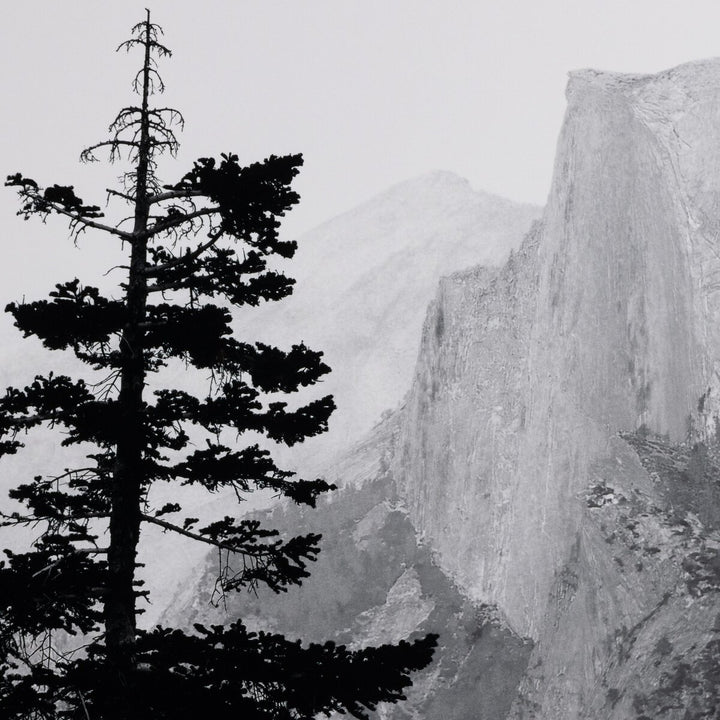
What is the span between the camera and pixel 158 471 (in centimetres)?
886

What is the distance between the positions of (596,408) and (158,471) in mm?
41926

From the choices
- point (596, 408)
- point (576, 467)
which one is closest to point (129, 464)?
point (576, 467)

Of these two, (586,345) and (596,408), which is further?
(586,345)

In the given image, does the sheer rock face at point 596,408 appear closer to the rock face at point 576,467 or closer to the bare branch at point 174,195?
the rock face at point 576,467

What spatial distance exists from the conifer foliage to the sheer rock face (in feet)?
99.0

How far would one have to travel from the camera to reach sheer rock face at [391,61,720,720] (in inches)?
1601

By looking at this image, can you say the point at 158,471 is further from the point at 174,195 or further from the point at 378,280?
the point at 378,280

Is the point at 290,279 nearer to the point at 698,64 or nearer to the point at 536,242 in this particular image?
the point at 698,64

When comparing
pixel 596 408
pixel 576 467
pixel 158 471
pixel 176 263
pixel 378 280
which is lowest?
pixel 158 471

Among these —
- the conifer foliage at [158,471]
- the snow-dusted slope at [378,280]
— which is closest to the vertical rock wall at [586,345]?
the conifer foliage at [158,471]

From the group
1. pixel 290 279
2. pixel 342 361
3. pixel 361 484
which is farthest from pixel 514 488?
pixel 342 361

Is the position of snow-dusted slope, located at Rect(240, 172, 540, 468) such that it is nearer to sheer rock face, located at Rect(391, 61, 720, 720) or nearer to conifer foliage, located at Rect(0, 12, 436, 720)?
sheer rock face, located at Rect(391, 61, 720, 720)

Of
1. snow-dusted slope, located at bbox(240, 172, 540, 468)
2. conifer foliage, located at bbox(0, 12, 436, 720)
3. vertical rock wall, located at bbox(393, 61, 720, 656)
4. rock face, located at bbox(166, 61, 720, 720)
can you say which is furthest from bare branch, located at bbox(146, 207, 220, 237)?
snow-dusted slope, located at bbox(240, 172, 540, 468)

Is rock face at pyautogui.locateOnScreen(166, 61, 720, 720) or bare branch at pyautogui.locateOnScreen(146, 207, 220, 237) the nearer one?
bare branch at pyautogui.locateOnScreen(146, 207, 220, 237)
